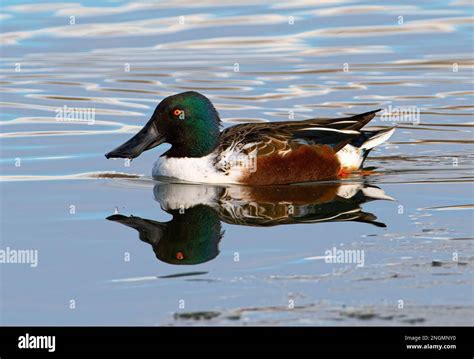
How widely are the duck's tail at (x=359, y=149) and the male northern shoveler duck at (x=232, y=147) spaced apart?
0.03 m

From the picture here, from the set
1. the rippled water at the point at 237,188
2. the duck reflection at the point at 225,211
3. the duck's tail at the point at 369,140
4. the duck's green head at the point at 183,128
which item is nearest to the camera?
the rippled water at the point at 237,188

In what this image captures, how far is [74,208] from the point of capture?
1149cm

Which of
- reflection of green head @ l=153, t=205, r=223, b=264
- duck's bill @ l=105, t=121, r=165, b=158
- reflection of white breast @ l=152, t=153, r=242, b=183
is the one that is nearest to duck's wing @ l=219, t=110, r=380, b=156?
reflection of white breast @ l=152, t=153, r=242, b=183

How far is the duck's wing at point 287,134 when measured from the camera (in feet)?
41.5

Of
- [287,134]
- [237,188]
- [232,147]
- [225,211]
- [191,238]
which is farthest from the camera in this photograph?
[287,134]

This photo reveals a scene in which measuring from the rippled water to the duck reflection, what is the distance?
0.03 metres

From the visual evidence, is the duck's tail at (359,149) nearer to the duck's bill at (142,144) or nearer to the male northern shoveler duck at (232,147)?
the male northern shoveler duck at (232,147)

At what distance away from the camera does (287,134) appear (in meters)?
Result: 12.9

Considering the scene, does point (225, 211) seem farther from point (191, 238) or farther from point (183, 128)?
point (183, 128)

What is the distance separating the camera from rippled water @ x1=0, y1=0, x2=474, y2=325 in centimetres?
866

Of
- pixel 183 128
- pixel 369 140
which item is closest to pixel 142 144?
pixel 183 128

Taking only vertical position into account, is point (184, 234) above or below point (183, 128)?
below

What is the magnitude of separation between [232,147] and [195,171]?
1.44 feet

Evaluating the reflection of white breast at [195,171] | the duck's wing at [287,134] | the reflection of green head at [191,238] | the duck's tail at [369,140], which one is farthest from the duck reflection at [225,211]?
the duck's tail at [369,140]
